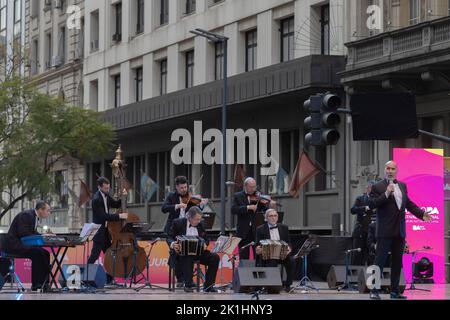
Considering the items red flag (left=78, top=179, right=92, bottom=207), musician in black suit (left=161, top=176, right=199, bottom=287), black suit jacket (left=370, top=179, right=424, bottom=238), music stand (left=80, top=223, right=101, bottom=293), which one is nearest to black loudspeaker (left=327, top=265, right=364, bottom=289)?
musician in black suit (left=161, top=176, right=199, bottom=287)

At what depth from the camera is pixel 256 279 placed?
23609 mm

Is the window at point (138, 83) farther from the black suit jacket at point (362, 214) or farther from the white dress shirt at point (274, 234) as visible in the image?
the white dress shirt at point (274, 234)

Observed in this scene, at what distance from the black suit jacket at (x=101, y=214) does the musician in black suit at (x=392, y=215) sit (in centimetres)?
690

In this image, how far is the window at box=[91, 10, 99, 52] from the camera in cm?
6469

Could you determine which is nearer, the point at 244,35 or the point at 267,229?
the point at 267,229

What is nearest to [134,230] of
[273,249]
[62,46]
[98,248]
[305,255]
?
[98,248]

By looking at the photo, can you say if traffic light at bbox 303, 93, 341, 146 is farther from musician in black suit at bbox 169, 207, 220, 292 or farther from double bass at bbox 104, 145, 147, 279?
double bass at bbox 104, 145, 147, 279

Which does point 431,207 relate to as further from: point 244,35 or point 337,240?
point 244,35

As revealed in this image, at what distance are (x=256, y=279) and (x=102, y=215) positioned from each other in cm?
413

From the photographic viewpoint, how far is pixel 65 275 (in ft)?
84.1

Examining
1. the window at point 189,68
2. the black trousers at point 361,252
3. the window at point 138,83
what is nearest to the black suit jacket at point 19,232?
the black trousers at point 361,252
